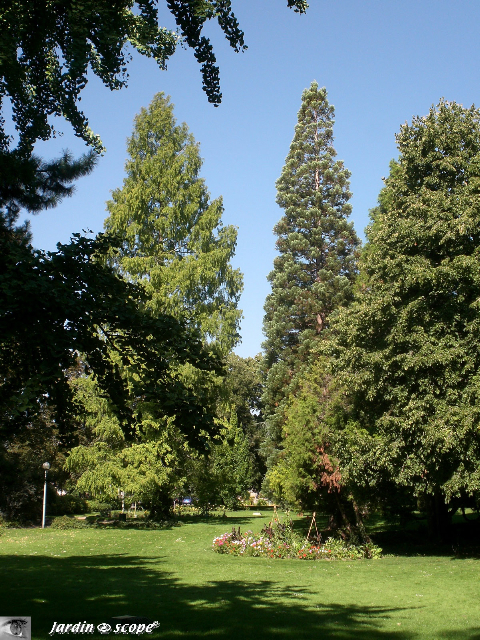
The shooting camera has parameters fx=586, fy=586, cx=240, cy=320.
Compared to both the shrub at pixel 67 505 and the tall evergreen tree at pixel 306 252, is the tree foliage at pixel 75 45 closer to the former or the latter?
the tall evergreen tree at pixel 306 252

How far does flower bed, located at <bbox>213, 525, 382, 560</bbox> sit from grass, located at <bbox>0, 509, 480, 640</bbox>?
0.72 m

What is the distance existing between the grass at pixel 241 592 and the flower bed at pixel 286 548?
0.72 metres

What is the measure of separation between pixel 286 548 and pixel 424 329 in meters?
7.61

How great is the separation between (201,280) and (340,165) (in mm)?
13402

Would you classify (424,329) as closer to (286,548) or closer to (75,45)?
(286,548)

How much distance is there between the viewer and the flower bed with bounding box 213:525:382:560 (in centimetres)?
1733

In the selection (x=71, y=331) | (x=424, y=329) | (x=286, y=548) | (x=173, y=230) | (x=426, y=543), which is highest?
(x=173, y=230)

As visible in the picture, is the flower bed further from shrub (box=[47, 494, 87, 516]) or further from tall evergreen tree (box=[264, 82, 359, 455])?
shrub (box=[47, 494, 87, 516])

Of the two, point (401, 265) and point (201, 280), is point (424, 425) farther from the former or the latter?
point (201, 280)

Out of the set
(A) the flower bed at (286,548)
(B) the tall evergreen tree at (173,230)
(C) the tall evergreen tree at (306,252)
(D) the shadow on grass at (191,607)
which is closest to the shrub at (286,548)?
(A) the flower bed at (286,548)

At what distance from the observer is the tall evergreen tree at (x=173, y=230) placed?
81.5ft

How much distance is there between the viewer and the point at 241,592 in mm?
10148

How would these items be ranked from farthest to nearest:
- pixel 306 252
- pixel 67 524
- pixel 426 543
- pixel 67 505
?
pixel 67 505
pixel 306 252
pixel 67 524
pixel 426 543

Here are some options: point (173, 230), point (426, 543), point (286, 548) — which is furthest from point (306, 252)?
point (286, 548)
